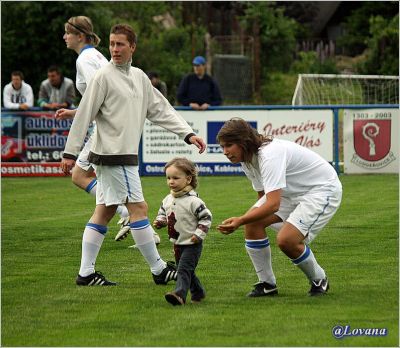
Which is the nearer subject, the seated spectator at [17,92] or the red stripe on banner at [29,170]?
the red stripe on banner at [29,170]

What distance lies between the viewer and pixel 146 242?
830cm

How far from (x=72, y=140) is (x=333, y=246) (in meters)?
3.10

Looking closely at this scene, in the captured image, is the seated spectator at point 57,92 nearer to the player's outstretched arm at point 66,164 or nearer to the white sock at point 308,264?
the player's outstretched arm at point 66,164

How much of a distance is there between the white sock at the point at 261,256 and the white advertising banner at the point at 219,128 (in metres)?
10.9

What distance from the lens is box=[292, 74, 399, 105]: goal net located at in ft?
81.8

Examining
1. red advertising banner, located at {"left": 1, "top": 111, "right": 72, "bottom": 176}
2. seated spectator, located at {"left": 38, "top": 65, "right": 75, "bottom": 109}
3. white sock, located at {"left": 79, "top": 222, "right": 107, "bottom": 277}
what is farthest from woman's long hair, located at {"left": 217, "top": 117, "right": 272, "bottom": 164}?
red advertising banner, located at {"left": 1, "top": 111, "right": 72, "bottom": 176}

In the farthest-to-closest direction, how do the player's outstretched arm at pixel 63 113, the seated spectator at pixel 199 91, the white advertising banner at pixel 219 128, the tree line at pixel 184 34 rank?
the tree line at pixel 184 34 < the seated spectator at pixel 199 91 < the white advertising banner at pixel 219 128 < the player's outstretched arm at pixel 63 113

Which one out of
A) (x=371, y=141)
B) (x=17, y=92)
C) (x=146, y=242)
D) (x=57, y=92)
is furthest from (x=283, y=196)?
(x=17, y=92)

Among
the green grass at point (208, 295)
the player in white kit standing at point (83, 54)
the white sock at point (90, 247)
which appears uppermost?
the player in white kit standing at point (83, 54)

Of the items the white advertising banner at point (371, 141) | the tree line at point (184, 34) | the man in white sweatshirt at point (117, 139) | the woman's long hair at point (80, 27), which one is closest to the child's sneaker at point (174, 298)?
the man in white sweatshirt at point (117, 139)

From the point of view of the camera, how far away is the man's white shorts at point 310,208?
7.51m

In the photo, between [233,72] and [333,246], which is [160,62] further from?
[333,246]

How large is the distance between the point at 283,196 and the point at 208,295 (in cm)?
86

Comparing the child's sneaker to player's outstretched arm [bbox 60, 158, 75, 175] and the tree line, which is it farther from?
the tree line
